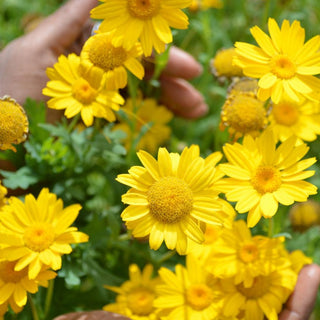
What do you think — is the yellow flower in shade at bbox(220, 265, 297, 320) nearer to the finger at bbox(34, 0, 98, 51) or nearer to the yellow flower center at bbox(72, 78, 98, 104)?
the yellow flower center at bbox(72, 78, 98, 104)

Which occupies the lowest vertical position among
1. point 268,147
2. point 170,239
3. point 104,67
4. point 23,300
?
point 23,300

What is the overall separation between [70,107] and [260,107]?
45 cm

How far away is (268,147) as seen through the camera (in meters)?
1.04

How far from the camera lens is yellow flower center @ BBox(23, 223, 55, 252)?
1.01 metres

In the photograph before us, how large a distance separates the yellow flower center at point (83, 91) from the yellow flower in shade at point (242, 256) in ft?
1.48

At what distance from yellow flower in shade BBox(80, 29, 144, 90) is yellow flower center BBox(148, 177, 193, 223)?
0.25 meters

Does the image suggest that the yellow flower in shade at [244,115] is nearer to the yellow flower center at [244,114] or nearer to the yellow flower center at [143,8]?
the yellow flower center at [244,114]

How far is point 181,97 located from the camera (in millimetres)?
1726

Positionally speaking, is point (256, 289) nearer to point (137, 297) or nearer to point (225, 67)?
point (137, 297)

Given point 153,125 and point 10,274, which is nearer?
point 10,274

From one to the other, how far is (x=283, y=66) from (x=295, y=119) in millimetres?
256

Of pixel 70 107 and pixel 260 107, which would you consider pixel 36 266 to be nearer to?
pixel 70 107

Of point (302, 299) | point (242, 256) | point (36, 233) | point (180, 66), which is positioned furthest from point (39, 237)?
point (180, 66)

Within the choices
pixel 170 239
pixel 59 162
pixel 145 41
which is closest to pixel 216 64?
pixel 145 41
